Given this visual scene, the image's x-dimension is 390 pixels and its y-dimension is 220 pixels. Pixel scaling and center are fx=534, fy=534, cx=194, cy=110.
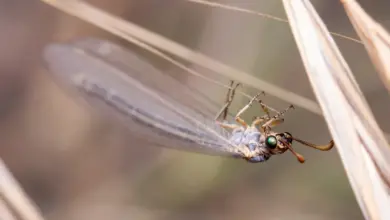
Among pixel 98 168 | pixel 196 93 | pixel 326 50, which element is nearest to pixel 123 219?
pixel 98 168

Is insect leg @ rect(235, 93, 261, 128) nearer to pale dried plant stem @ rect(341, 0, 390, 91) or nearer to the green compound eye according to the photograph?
the green compound eye

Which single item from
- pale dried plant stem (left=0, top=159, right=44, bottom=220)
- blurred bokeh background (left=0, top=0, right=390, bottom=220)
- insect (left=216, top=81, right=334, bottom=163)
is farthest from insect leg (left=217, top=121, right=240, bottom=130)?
pale dried plant stem (left=0, top=159, right=44, bottom=220)

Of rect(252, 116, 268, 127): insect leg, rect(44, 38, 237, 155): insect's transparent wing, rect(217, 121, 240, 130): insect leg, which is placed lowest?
rect(44, 38, 237, 155): insect's transparent wing

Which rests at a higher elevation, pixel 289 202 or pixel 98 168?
pixel 289 202

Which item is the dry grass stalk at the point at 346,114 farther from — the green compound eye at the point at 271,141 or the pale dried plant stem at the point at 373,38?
the green compound eye at the point at 271,141

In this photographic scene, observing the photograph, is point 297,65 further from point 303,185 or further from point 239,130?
point 239,130
